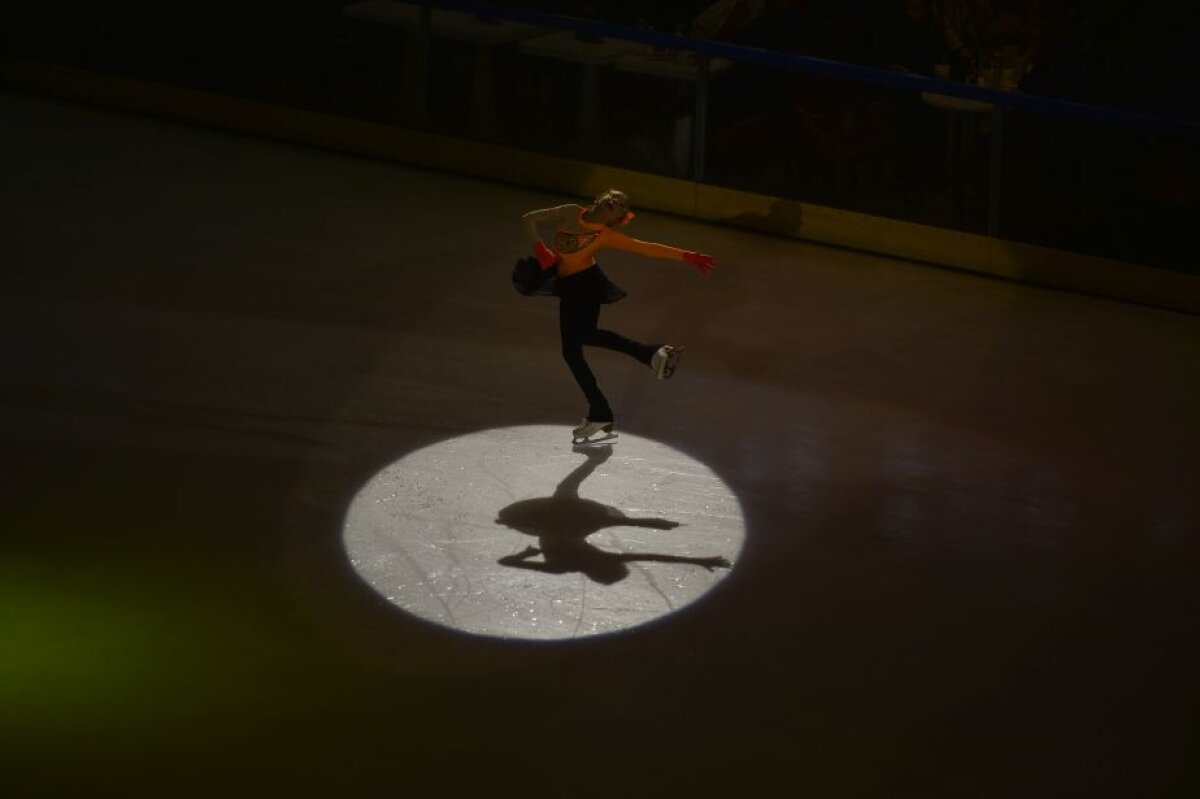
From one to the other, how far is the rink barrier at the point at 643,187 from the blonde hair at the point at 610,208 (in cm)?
398

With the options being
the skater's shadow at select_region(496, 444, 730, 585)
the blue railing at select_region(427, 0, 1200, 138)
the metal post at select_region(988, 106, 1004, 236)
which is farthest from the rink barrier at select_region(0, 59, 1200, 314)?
the skater's shadow at select_region(496, 444, 730, 585)

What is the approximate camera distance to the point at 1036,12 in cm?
1258

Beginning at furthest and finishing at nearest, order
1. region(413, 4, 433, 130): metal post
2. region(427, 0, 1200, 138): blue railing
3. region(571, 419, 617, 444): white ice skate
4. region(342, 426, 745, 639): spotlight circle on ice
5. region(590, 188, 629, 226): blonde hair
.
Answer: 1. region(413, 4, 433, 130): metal post
2. region(427, 0, 1200, 138): blue railing
3. region(571, 419, 617, 444): white ice skate
4. region(590, 188, 629, 226): blonde hair
5. region(342, 426, 745, 639): spotlight circle on ice

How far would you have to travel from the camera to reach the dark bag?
8.77m

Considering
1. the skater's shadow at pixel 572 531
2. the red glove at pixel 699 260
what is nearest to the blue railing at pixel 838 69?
the red glove at pixel 699 260

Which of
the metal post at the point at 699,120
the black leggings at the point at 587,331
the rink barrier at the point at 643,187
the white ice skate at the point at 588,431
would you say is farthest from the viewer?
the metal post at the point at 699,120

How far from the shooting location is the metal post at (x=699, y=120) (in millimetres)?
12336

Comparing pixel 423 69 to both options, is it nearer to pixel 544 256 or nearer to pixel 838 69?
Result: pixel 838 69

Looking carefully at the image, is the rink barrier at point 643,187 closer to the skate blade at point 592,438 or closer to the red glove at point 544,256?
the skate blade at point 592,438

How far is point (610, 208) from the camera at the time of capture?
8641 mm

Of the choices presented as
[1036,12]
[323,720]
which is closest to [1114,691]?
[323,720]

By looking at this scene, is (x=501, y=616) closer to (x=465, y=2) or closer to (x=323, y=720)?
(x=323, y=720)

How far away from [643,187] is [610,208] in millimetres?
4330

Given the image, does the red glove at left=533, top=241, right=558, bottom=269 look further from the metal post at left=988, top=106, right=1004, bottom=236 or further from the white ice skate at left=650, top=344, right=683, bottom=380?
the metal post at left=988, top=106, right=1004, bottom=236
